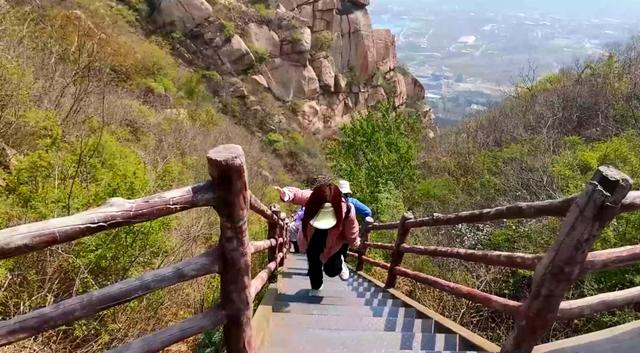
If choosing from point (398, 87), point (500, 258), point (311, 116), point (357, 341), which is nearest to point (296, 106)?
point (311, 116)

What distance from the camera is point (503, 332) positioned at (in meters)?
6.12

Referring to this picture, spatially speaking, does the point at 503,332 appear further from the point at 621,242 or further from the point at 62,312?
the point at 62,312

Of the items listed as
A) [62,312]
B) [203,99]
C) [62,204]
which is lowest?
[203,99]

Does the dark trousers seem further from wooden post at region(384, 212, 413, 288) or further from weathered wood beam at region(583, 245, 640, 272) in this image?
weathered wood beam at region(583, 245, 640, 272)

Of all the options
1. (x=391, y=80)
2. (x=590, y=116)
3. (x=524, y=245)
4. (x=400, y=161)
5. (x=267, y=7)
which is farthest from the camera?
(x=391, y=80)

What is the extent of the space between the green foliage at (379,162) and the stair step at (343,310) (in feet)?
35.4

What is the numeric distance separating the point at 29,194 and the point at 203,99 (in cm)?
2070

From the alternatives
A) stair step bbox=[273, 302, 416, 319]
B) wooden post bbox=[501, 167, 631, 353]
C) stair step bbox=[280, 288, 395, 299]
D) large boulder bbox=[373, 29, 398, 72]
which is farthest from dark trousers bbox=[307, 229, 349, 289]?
large boulder bbox=[373, 29, 398, 72]

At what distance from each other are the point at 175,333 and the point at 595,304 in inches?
71.2

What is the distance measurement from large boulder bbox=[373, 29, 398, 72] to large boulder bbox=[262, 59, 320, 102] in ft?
25.9

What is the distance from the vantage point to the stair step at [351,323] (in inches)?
133

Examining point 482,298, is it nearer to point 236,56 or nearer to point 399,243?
point 399,243

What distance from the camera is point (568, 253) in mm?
1878

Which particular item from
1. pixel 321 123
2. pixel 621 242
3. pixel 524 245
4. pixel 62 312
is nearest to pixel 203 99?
pixel 321 123
